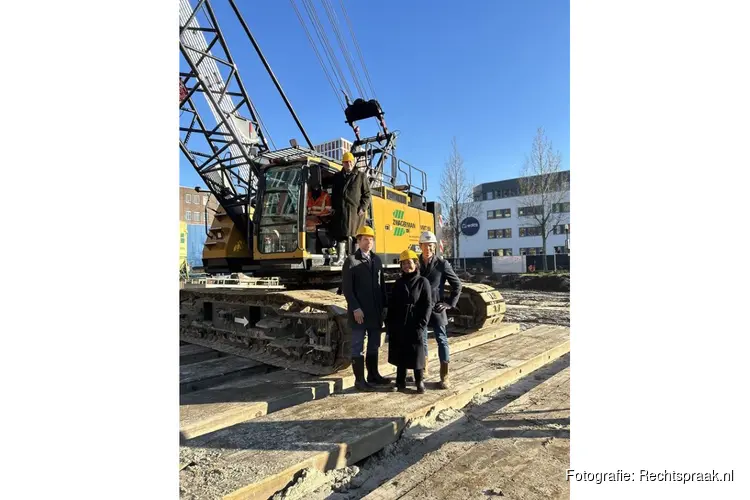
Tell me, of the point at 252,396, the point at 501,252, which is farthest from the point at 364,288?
the point at 501,252

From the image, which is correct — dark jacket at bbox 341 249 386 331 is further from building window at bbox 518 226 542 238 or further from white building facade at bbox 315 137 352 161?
building window at bbox 518 226 542 238

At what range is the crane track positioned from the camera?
471 cm

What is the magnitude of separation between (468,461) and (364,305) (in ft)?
5.85

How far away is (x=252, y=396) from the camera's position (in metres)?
4.11

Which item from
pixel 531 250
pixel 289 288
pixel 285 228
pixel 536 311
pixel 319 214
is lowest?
pixel 536 311

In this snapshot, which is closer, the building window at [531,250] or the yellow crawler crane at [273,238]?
the yellow crawler crane at [273,238]

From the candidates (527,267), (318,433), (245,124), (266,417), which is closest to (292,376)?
(266,417)

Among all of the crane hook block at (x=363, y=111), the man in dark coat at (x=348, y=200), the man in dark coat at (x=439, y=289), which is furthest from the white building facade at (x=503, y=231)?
the man in dark coat at (x=439, y=289)

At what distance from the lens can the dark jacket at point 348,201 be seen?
5.63m

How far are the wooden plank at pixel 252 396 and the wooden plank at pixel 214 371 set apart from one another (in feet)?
1.20

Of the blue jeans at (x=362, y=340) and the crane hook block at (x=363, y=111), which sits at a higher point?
the crane hook block at (x=363, y=111)

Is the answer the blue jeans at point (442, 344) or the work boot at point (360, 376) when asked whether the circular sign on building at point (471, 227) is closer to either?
the blue jeans at point (442, 344)

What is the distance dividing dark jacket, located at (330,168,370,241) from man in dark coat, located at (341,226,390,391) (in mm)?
1358

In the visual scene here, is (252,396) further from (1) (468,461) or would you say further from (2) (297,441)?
(1) (468,461)
